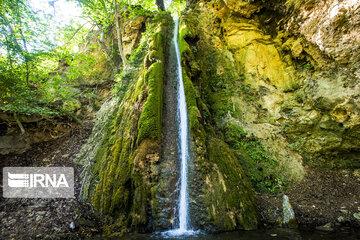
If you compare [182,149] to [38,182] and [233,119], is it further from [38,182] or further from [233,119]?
Result: [38,182]

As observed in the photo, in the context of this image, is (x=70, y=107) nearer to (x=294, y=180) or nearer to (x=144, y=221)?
(x=144, y=221)

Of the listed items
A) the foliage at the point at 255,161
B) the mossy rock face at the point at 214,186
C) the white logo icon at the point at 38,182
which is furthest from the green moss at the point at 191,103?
the white logo icon at the point at 38,182

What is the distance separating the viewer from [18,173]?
6.37 m

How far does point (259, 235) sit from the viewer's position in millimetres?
4008

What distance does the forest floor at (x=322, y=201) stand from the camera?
4.58 metres

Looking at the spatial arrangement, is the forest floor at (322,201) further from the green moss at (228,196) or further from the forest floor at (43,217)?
the forest floor at (43,217)

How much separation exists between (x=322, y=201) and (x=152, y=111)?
6.29m

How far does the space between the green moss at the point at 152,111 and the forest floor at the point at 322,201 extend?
4.20 metres

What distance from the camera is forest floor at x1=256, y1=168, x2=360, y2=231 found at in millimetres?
4582

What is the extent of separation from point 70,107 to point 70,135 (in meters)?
1.67

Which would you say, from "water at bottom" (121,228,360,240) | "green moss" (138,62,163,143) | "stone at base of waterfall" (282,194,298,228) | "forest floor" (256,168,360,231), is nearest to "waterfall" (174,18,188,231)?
"water at bottom" (121,228,360,240)

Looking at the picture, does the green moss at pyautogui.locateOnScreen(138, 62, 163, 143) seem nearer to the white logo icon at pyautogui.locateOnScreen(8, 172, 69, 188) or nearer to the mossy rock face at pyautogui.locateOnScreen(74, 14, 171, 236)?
the mossy rock face at pyautogui.locateOnScreen(74, 14, 171, 236)

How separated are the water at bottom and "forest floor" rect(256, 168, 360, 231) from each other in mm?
403

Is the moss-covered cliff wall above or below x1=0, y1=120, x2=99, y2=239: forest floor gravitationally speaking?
above
